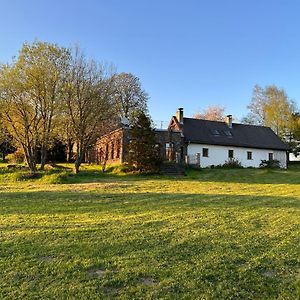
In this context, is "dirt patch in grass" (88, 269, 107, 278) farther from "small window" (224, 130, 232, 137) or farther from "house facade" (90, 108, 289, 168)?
"small window" (224, 130, 232, 137)

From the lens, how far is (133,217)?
25.8 ft

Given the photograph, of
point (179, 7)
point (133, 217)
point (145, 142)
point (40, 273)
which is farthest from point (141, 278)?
point (145, 142)

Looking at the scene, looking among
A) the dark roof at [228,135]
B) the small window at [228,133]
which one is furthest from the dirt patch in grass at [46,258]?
the small window at [228,133]

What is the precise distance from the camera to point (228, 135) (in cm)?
3531

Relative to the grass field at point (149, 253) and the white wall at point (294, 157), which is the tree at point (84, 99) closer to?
the grass field at point (149, 253)

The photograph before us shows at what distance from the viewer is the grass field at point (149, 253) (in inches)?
151

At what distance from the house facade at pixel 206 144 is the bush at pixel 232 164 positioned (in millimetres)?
373

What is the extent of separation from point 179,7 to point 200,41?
5268 millimetres

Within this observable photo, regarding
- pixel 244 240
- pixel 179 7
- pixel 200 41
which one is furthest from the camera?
pixel 200 41

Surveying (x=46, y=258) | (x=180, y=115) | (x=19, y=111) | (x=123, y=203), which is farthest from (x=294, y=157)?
(x=46, y=258)

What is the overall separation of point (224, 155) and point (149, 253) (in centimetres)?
2961

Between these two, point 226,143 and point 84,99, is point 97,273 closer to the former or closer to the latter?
point 84,99

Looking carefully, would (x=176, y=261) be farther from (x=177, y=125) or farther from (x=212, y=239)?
(x=177, y=125)

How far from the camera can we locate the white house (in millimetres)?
32500
